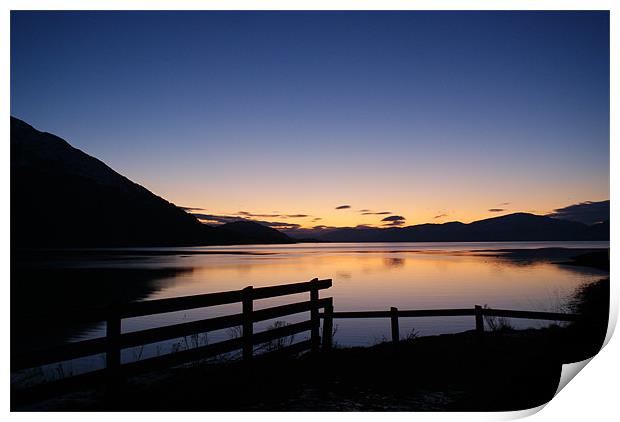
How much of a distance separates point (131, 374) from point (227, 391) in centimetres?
123

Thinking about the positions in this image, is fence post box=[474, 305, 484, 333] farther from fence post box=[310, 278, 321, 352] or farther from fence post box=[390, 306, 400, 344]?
fence post box=[310, 278, 321, 352]

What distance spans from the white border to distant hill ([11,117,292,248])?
181cm

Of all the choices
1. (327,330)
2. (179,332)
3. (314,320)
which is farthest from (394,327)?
(179,332)

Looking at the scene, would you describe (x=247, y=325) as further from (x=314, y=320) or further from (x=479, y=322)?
(x=479, y=322)

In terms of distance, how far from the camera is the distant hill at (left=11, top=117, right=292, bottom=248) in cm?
1226

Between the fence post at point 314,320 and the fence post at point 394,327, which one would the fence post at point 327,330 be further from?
the fence post at point 394,327

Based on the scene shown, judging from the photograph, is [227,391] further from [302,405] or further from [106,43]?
[106,43]

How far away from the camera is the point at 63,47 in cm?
864

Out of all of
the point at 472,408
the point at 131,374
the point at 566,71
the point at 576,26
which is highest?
the point at 576,26
